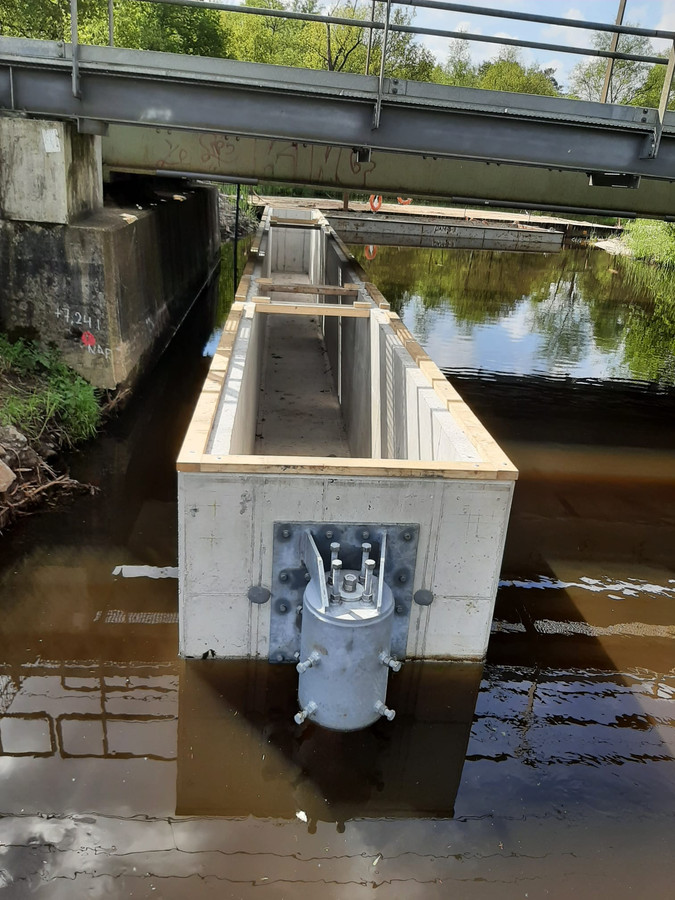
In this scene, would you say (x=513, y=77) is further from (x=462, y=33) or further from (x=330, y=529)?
(x=330, y=529)

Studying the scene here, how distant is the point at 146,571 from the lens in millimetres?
6520

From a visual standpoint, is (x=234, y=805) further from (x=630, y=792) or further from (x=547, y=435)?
(x=547, y=435)

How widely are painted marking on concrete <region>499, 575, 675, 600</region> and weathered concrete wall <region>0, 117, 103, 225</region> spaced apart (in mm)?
7004

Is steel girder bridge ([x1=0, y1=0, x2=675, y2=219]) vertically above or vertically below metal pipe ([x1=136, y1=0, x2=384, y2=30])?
below

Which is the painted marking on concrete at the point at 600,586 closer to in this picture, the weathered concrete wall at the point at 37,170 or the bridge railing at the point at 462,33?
the bridge railing at the point at 462,33

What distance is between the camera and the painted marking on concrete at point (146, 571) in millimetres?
6438

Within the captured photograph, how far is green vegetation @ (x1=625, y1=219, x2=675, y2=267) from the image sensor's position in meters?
31.3

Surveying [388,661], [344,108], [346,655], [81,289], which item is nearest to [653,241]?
[344,108]

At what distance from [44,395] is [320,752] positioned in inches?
235

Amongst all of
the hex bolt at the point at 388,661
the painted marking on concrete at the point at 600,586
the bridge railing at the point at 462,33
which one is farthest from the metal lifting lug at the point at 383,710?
the bridge railing at the point at 462,33

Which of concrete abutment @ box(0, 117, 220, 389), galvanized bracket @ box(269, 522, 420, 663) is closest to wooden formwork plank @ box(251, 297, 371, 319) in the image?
concrete abutment @ box(0, 117, 220, 389)

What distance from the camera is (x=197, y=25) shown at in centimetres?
2905

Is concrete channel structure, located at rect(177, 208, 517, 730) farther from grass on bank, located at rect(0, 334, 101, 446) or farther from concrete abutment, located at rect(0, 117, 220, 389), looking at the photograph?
concrete abutment, located at rect(0, 117, 220, 389)

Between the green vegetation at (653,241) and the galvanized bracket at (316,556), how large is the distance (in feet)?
98.5
